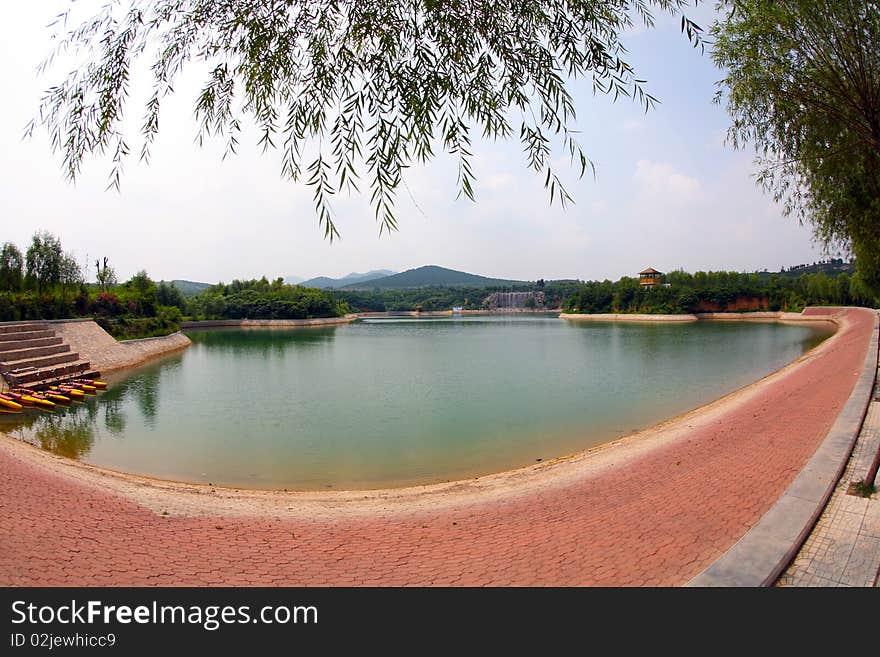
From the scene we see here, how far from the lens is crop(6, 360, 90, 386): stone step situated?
54.5ft

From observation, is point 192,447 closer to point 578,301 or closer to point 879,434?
point 879,434

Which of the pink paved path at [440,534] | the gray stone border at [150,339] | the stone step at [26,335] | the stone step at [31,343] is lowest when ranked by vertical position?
the pink paved path at [440,534]

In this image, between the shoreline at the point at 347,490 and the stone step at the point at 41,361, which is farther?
the stone step at the point at 41,361

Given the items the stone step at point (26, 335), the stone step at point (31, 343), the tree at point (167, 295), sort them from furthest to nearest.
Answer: the tree at point (167, 295) < the stone step at point (26, 335) < the stone step at point (31, 343)

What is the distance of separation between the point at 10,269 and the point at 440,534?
37953 mm

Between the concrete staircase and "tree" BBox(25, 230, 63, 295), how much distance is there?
36.8 feet

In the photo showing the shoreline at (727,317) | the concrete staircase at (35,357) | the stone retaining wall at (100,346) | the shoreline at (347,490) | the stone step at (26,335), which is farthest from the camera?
the shoreline at (727,317)

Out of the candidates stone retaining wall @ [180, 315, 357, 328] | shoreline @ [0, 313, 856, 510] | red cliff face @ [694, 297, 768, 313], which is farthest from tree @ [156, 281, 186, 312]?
red cliff face @ [694, 297, 768, 313]

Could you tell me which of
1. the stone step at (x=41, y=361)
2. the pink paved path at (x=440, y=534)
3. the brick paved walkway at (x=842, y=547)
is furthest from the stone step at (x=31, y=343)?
the brick paved walkway at (x=842, y=547)

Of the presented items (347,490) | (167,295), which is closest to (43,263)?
(167,295)

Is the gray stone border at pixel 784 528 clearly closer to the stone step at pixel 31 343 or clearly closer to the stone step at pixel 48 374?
the stone step at pixel 48 374

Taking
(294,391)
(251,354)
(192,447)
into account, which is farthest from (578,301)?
(192,447)

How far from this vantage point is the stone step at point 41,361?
694 inches

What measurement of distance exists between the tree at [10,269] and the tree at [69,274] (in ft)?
7.42
